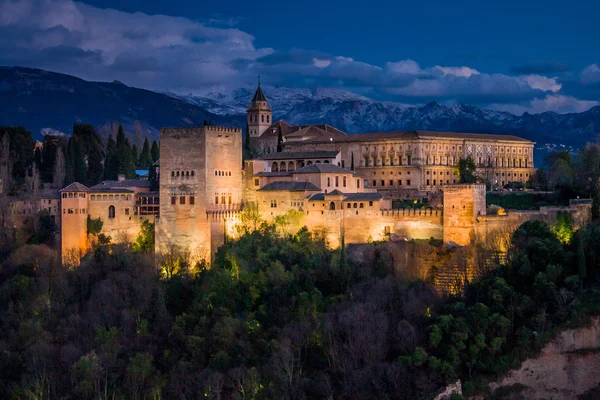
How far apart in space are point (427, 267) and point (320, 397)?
10.1 metres

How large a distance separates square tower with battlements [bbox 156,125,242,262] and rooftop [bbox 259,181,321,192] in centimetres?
207

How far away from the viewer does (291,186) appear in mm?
41469

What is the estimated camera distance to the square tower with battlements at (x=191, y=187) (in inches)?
1590

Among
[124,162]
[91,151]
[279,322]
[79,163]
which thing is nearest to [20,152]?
[91,151]

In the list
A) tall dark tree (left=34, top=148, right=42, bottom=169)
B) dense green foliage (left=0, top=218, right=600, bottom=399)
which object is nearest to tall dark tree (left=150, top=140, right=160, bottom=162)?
tall dark tree (left=34, top=148, right=42, bottom=169)

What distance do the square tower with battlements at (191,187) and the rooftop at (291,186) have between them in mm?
2071

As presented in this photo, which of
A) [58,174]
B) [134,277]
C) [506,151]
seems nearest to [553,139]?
[506,151]

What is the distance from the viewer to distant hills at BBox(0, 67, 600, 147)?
108 metres

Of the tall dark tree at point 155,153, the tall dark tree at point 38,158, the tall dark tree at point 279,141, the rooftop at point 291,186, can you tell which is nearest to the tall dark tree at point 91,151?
the tall dark tree at point 38,158

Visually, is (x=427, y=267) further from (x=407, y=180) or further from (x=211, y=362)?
(x=407, y=180)

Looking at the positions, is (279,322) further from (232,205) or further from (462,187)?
(462,187)

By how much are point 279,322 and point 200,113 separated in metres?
95.3

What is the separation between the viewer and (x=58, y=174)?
169ft

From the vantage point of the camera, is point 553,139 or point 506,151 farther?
point 553,139
